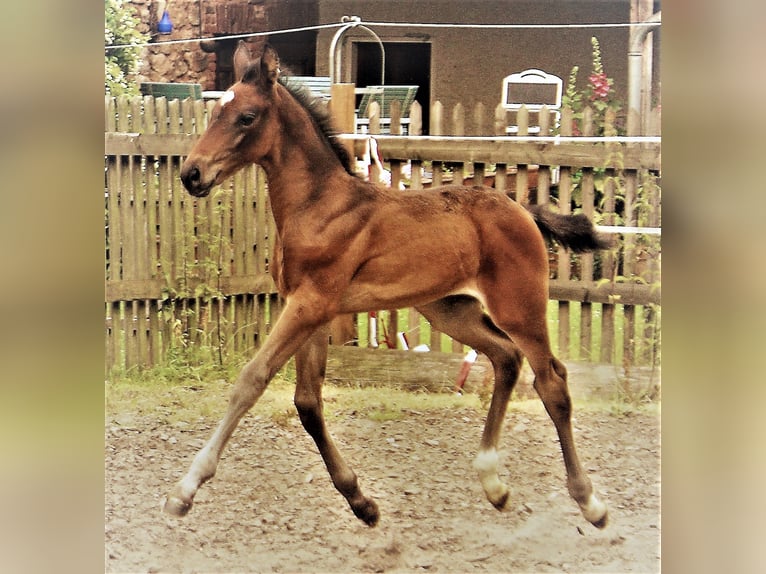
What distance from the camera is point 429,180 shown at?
555cm

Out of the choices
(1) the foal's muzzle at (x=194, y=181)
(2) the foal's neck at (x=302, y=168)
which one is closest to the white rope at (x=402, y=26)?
(2) the foal's neck at (x=302, y=168)

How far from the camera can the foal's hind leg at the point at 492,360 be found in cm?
547

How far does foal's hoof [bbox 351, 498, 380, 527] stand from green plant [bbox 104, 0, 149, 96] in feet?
7.69

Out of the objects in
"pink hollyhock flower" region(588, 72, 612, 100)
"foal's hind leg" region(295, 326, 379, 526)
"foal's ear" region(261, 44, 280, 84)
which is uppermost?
"foal's ear" region(261, 44, 280, 84)

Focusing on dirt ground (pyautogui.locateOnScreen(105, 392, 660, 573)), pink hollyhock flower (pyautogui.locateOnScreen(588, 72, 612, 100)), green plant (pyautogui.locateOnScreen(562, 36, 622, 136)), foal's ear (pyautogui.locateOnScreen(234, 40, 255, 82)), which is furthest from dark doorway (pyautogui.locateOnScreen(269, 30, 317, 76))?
dirt ground (pyautogui.locateOnScreen(105, 392, 660, 573))

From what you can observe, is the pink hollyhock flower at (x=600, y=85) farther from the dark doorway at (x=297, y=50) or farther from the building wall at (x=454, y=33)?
the dark doorway at (x=297, y=50)

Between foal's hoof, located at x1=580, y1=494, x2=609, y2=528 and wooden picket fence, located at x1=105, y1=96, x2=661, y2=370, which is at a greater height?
wooden picket fence, located at x1=105, y1=96, x2=661, y2=370

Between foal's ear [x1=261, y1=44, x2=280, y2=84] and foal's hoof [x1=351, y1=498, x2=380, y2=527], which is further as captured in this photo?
foal's hoof [x1=351, y1=498, x2=380, y2=527]

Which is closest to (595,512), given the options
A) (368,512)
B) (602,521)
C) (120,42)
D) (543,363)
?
(602,521)

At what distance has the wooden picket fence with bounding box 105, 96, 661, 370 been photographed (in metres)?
5.50

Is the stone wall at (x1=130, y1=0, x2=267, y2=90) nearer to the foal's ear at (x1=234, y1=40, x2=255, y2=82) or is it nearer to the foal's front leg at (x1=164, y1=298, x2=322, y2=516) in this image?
the foal's ear at (x1=234, y1=40, x2=255, y2=82)
